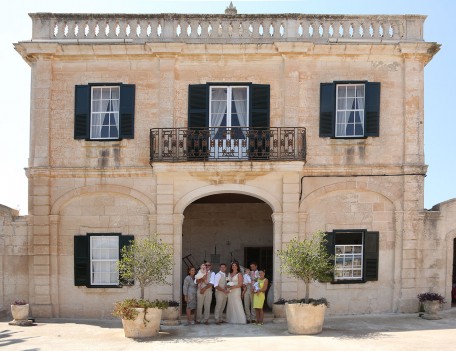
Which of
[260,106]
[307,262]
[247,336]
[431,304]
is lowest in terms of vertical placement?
[247,336]

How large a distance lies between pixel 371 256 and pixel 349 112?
4085mm

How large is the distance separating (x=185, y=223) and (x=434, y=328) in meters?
9.14

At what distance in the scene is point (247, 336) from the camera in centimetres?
1468

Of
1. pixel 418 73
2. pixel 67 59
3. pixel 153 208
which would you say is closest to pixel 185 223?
pixel 153 208

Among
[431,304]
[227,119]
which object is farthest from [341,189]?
[431,304]

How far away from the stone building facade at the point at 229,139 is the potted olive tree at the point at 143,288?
1824 millimetres

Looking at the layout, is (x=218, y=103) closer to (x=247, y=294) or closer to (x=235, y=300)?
(x=247, y=294)

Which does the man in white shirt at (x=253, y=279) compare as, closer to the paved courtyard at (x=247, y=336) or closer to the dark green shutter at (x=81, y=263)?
the paved courtyard at (x=247, y=336)

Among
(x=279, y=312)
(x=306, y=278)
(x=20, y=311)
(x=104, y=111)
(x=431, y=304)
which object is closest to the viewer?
(x=306, y=278)

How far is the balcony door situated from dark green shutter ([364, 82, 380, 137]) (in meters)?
3.36

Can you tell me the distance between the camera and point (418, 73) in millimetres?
17797

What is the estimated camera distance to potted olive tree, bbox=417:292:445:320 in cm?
1670

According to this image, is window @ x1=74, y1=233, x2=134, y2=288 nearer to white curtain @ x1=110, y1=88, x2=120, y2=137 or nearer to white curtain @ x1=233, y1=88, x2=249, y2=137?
white curtain @ x1=110, y1=88, x2=120, y2=137

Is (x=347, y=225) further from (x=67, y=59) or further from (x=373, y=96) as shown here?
(x=67, y=59)
